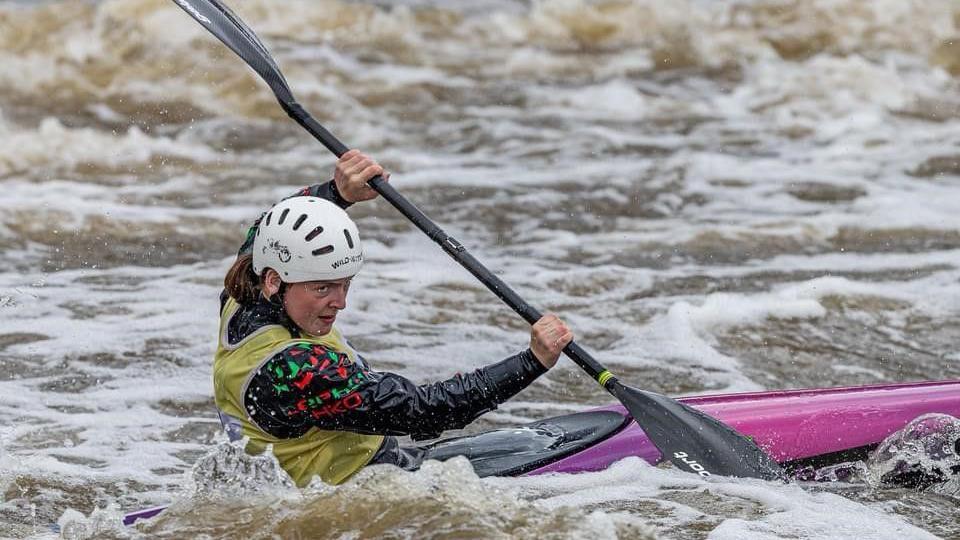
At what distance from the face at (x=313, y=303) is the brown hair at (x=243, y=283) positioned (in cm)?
13

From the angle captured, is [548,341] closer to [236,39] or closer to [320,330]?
[320,330]

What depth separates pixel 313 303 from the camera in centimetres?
402

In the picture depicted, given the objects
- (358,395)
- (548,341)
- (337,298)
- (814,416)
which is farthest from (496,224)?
(358,395)

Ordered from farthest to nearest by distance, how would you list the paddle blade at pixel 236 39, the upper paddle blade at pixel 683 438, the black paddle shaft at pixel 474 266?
the paddle blade at pixel 236 39 < the upper paddle blade at pixel 683 438 < the black paddle shaft at pixel 474 266

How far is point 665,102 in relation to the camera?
13.6 metres

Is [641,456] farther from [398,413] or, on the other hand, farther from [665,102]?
[665,102]

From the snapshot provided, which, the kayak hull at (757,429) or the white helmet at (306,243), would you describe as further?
the kayak hull at (757,429)

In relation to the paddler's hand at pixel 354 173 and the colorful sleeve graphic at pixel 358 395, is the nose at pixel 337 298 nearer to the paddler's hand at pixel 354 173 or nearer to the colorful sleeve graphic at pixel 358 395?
the colorful sleeve graphic at pixel 358 395

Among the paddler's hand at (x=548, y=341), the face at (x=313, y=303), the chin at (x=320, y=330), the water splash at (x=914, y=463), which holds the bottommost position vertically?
the water splash at (x=914, y=463)

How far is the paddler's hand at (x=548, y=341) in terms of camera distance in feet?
13.6

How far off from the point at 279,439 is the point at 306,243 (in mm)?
603

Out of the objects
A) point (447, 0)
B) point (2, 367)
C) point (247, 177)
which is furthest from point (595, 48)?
point (2, 367)

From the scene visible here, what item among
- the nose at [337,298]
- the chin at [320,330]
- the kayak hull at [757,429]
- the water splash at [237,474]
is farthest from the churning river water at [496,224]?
the nose at [337,298]

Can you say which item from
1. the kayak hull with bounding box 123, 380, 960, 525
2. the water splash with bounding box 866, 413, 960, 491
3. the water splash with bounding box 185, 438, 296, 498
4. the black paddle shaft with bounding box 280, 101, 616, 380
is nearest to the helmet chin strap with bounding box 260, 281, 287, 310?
the water splash with bounding box 185, 438, 296, 498
